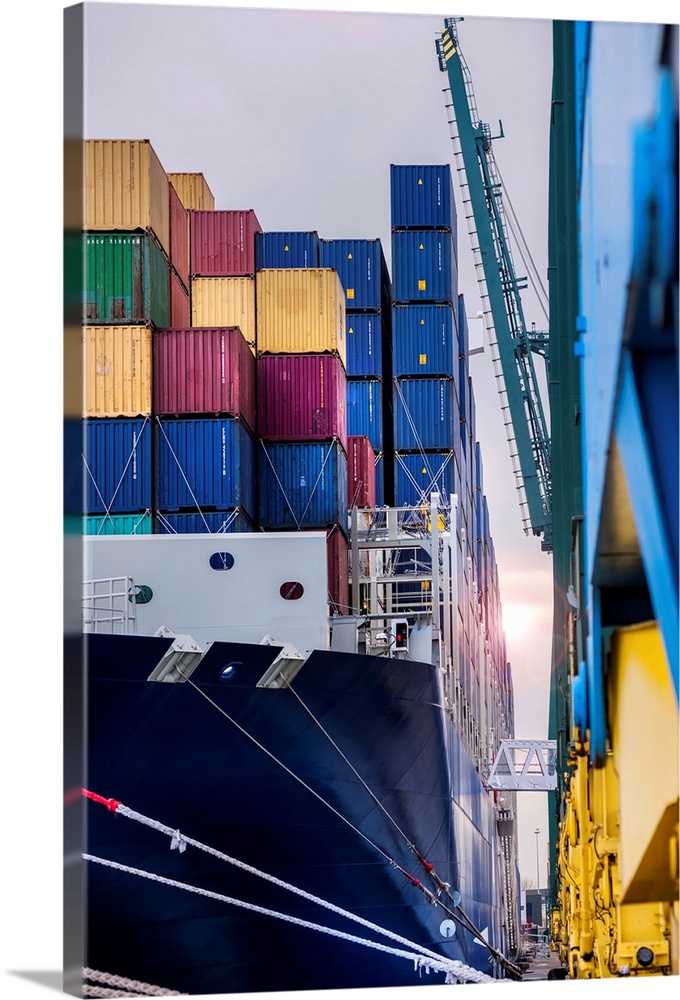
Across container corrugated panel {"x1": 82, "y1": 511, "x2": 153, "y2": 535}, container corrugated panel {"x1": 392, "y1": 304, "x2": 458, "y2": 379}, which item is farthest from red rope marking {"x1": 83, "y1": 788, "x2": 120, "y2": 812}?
container corrugated panel {"x1": 392, "y1": 304, "x2": 458, "y2": 379}

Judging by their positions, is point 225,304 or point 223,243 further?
point 225,304

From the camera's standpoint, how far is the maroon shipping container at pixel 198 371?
49.5 ft

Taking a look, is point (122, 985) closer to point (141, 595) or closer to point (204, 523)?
point (141, 595)

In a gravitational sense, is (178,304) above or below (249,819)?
above

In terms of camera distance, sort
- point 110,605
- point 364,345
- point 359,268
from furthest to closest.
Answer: point 364,345
point 359,268
point 110,605

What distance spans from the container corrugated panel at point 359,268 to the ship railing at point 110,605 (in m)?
4.24

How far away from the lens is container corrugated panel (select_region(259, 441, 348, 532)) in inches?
634

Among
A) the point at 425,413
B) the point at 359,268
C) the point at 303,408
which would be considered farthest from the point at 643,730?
the point at 425,413

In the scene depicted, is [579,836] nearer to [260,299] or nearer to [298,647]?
[298,647]

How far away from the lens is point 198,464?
14953 millimetres

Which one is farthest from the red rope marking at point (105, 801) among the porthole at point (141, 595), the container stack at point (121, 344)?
the container stack at point (121, 344)

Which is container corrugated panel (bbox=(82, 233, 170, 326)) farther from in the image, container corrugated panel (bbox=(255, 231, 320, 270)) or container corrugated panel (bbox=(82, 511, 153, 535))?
container corrugated panel (bbox=(82, 511, 153, 535))

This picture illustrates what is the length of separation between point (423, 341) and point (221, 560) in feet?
18.1

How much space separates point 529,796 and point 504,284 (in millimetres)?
6276
